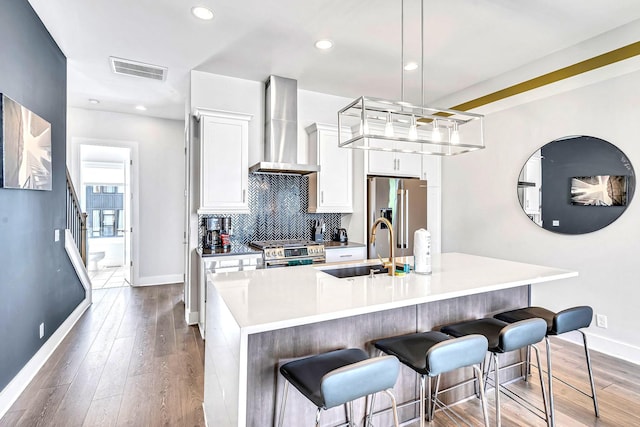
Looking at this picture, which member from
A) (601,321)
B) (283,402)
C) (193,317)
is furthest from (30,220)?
(601,321)

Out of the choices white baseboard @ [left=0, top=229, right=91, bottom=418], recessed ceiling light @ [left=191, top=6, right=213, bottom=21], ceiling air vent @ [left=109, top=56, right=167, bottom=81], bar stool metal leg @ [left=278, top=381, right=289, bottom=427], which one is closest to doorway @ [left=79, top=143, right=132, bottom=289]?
white baseboard @ [left=0, top=229, right=91, bottom=418]

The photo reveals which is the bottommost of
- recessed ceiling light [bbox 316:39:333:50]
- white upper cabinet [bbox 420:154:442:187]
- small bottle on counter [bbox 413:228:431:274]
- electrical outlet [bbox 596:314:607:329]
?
electrical outlet [bbox 596:314:607:329]

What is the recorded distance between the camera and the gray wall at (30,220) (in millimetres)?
2240

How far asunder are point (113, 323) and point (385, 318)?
3.41 m

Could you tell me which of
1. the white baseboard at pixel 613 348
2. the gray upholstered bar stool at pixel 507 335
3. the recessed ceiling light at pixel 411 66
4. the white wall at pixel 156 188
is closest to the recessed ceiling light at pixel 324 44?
the recessed ceiling light at pixel 411 66

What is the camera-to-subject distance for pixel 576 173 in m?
3.26

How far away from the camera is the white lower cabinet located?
3.91m

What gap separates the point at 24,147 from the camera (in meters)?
2.41

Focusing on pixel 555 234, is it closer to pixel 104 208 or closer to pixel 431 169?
pixel 431 169

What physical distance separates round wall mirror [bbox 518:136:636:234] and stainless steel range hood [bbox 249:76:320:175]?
2436 millimetres

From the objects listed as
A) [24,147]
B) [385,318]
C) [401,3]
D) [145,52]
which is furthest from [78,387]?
[401,3]

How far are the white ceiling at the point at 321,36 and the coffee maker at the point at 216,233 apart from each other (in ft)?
5.82

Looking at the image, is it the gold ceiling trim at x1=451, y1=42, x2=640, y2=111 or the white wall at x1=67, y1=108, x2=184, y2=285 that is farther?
the white wall at x1=67, y1=108, x2=184, y2=285

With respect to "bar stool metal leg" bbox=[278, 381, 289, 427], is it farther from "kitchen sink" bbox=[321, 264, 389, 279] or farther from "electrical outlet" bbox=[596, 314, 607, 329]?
"electrical outlet" bbox=[596, 314, 607, 329]
